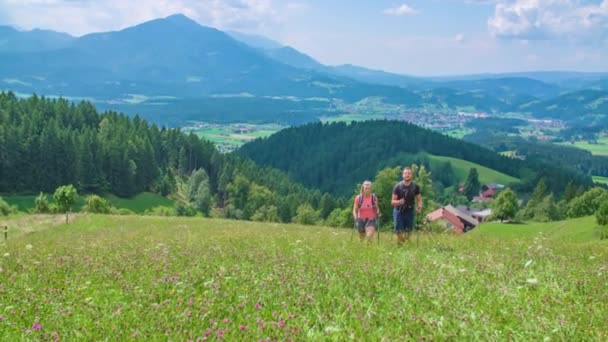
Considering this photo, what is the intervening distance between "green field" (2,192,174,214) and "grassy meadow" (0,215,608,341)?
80147 millimetres

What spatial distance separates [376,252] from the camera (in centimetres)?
1221

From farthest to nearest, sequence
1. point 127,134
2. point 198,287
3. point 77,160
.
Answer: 1. point 127,134
2. point 77,160
3. point 198,287

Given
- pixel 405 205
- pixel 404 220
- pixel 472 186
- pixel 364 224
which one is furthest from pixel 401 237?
pixel 472 186

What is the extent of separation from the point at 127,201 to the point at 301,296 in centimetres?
9876

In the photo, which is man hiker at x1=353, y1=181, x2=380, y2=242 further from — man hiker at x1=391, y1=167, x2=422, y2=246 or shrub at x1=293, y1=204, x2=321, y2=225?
shrub at x1=293, y1=204, x2=321, y2=225

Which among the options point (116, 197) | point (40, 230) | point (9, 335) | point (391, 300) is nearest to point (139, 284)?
point (9, 335)

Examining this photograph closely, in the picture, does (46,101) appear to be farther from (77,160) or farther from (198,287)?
(198,287)

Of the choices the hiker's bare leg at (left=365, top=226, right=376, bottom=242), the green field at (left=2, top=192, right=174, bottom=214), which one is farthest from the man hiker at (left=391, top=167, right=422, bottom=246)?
the green field at (left=2, top=192, right=174, bottom=214)

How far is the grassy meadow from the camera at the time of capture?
632 cm

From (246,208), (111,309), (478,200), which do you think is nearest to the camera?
(111,309)

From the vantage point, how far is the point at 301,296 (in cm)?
766

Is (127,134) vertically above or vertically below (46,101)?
below

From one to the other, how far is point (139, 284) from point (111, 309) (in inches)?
51.6

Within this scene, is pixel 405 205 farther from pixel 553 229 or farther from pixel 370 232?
pixel 553 229
